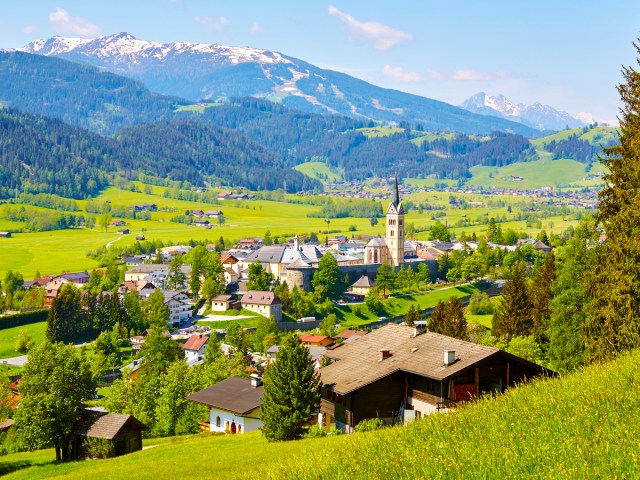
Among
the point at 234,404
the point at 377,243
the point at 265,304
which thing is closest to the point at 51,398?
the point at 234,404

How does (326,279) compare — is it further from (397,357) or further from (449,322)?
(397,357)

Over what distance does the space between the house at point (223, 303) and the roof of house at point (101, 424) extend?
68.0 m

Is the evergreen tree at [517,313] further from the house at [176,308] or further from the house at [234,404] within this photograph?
the house at [176,308]

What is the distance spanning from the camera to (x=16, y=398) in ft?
199

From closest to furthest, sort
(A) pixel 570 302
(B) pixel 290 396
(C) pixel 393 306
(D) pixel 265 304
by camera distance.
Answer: (B) pixel 290 396, (A) pixel 570 302, (D) pixel 265 304, (C) pixel 393 306

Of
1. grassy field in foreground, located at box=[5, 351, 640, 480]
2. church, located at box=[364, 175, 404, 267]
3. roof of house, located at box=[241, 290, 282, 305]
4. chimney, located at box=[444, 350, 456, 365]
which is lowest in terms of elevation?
roof of house, located at box=[241, 290, 282, 305]

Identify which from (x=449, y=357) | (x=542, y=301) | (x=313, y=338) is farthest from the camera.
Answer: (x=313, y=338)

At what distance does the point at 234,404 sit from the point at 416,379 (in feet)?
44.7

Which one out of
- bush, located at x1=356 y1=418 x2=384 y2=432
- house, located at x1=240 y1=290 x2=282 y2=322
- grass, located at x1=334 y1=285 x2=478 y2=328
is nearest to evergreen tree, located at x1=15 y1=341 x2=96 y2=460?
bush, located at x1=356 y1=418 x2=384 y2=432

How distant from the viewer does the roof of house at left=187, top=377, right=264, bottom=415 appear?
1544 inches

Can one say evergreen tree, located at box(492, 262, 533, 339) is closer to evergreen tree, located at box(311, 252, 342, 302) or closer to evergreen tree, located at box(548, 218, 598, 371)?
evergreen tree, located at box(548, 218, 598, 371)

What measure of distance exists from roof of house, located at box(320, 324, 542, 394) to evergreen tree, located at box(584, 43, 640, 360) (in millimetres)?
4493

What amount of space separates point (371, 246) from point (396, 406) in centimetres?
10172

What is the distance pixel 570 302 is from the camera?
3600cm
